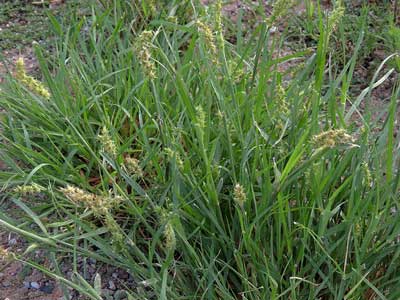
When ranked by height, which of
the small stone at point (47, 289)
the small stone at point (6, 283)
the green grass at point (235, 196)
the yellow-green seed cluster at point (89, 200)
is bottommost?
the small stone at point (6, 283)

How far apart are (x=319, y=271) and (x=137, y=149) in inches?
33.2

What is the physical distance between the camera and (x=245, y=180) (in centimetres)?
160

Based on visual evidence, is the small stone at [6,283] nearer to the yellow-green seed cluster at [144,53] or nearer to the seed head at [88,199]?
the seed head at [88,199]

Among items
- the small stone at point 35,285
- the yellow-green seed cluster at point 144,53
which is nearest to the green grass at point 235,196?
the yellow-green seed cluster at point 144,53

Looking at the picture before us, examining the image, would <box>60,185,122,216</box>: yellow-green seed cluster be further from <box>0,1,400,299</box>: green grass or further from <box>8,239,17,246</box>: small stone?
<box>8,239,17,246</box>: small stone

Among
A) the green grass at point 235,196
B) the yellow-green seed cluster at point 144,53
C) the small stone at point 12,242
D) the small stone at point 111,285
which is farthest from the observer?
the small stone at point 12,242

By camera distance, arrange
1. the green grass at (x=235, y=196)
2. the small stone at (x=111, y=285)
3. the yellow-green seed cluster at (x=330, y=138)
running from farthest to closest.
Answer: the small stone at (x=111, y=285)
the green grass at (x=235, y=196)
the yellow-green seed cluster at (x=330, y=138)

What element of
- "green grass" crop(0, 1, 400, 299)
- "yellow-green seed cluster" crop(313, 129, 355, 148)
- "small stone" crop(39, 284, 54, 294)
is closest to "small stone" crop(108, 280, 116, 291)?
"green grass" crop(0, 1, 400, 299)

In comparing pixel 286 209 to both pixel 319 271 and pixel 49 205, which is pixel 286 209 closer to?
pixel 319 271

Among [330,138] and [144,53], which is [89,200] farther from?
[330,138]

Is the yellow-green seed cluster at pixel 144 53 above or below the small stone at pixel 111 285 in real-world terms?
above

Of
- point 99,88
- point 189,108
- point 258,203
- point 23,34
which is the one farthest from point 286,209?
point 23,34

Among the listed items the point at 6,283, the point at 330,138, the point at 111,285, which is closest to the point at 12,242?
the point at 6,283

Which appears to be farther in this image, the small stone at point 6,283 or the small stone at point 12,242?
the small stone at point 12,242
